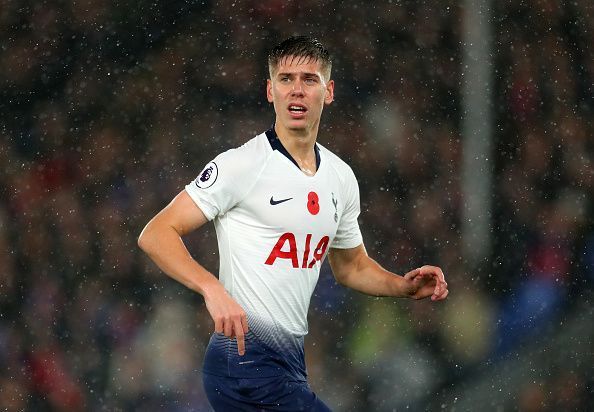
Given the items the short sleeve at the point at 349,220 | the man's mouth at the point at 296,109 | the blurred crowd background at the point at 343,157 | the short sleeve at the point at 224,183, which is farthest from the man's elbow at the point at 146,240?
the blurred crowd background at the point at 343,157

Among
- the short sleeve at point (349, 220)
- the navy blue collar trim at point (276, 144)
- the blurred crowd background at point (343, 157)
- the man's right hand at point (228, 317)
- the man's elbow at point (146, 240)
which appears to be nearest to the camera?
the man's right hand at point (228, 317)

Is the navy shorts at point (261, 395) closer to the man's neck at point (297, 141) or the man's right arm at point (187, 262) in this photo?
the man's right arm at point (187, 262)

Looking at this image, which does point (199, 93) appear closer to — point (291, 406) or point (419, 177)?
point (419, 177)

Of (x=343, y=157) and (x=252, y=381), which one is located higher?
(x=343, y=157)

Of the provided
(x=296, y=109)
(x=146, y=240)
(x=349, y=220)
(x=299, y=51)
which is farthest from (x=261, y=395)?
(x=299, y=51)

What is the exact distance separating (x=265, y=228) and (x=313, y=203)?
15 cm

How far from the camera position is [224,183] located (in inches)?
95.2

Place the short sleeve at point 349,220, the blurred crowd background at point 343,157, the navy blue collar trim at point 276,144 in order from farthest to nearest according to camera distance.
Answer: the blurred crowd background at point 343,157, the short sleeve at point 349,220, the navy blue collar trim at point 276,144

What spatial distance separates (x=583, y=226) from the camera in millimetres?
5906

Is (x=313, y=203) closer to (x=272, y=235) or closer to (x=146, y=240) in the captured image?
(x=272, y=235)

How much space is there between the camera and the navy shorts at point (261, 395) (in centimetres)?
244

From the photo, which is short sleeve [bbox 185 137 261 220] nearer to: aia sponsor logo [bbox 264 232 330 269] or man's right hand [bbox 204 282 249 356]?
aia sponsor logo [bbox 264 232 330 269]

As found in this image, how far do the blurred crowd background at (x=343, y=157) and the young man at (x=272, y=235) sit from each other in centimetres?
313

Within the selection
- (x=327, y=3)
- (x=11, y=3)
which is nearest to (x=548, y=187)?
(x=327, y=3)
